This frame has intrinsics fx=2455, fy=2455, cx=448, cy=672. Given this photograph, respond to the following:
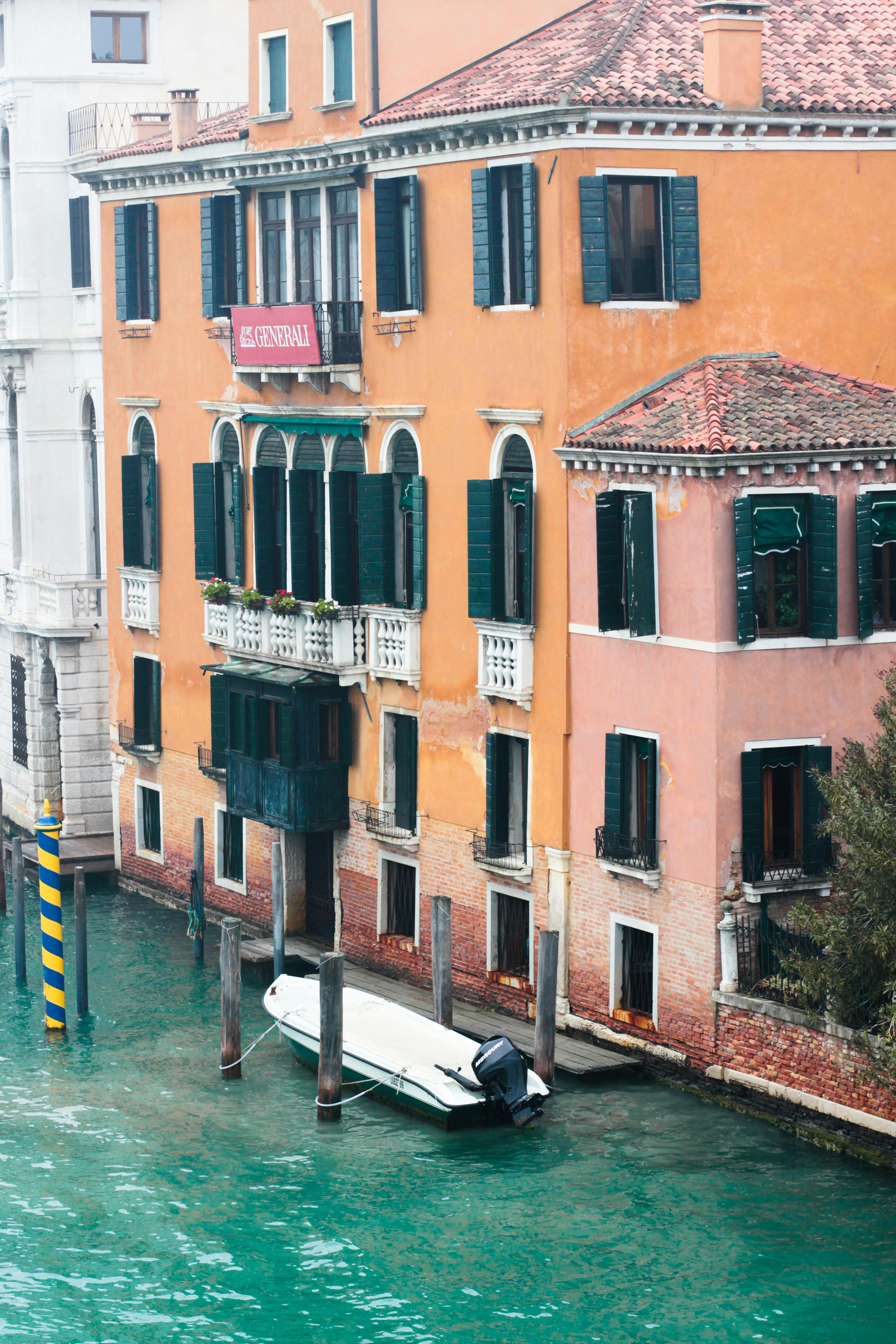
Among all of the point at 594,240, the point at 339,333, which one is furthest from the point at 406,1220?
the point at 339,333

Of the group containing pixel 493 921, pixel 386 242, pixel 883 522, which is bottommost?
pixel 493 921

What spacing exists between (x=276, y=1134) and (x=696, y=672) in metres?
6.31

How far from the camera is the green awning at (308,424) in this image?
1180 inches

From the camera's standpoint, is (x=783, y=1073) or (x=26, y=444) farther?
(x=26, y=444)

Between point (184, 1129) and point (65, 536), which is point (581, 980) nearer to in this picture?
point (184, 1129)

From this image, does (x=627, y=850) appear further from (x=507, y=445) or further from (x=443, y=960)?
(x=507, y=445)

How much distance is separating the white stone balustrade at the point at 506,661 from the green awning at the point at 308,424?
11.7 feet

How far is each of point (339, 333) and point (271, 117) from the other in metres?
3.22

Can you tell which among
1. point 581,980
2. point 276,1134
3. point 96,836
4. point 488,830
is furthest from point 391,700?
point 96,836


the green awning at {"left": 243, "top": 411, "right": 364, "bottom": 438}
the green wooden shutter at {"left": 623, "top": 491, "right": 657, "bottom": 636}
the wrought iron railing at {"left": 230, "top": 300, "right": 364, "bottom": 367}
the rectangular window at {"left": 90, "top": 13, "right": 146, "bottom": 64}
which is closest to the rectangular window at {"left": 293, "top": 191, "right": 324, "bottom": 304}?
the wrought iron railing at {"left": 230, "top": 300, "right": 364, "bottom": 367}

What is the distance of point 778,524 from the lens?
24.6 metres

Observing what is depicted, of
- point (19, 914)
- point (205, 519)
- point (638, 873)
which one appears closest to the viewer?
point (638, 873)

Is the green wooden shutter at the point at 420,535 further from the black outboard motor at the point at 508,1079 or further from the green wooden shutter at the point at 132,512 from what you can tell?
the green wooden shutter at the point at 132,512

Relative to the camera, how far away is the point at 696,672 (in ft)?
81.3
